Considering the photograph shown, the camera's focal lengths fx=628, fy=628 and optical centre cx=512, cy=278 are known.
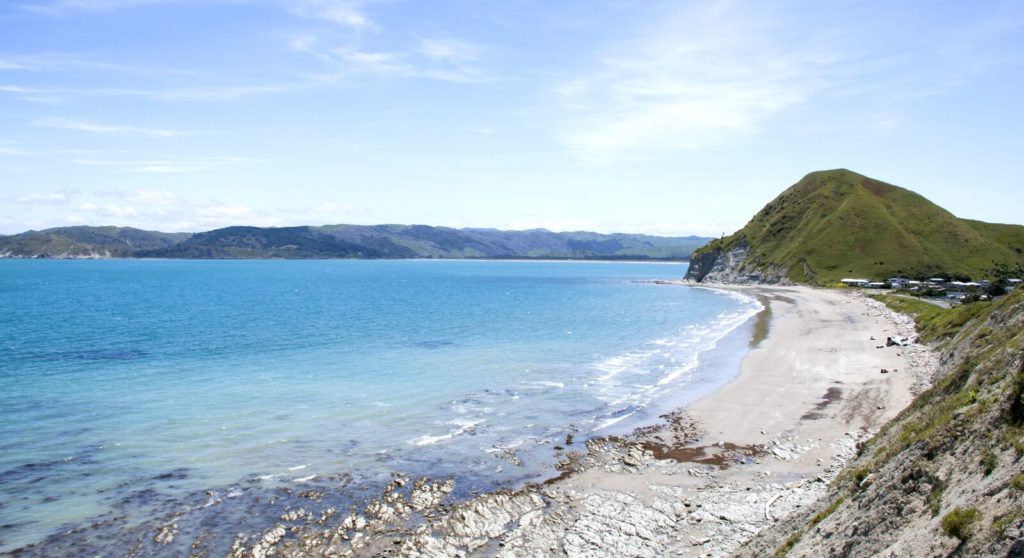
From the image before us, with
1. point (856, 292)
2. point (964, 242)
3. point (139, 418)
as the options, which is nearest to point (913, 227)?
point (964, 242)

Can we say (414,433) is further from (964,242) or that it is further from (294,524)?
(964,242)

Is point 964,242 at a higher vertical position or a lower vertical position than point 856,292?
higher

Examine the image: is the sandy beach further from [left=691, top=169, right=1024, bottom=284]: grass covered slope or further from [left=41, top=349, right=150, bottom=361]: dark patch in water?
[left=691, top=169, right=1024, bottom=284]: grass covered slope

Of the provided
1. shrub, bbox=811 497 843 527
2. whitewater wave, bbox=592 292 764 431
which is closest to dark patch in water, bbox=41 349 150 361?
whitewater wave, bbox=592 292 764 431

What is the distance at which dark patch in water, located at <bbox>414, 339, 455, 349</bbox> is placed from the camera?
66356mm

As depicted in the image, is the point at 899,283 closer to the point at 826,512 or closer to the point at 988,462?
the point at 826,512

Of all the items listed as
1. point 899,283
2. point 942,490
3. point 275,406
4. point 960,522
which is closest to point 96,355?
point 275,406

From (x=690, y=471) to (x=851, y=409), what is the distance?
50.3ft

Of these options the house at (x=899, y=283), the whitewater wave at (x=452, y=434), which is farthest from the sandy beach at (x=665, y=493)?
the house at (x=899, y=283)

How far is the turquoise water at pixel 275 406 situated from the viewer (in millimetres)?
24641

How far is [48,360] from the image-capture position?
5494 centimetres

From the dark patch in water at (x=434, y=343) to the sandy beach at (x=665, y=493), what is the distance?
31.9m

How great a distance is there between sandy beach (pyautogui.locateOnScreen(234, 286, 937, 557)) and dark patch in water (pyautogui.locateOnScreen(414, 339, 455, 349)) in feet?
105

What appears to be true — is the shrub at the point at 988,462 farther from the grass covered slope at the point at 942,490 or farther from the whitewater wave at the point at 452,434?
the whitewater wave at the point at 452,434
